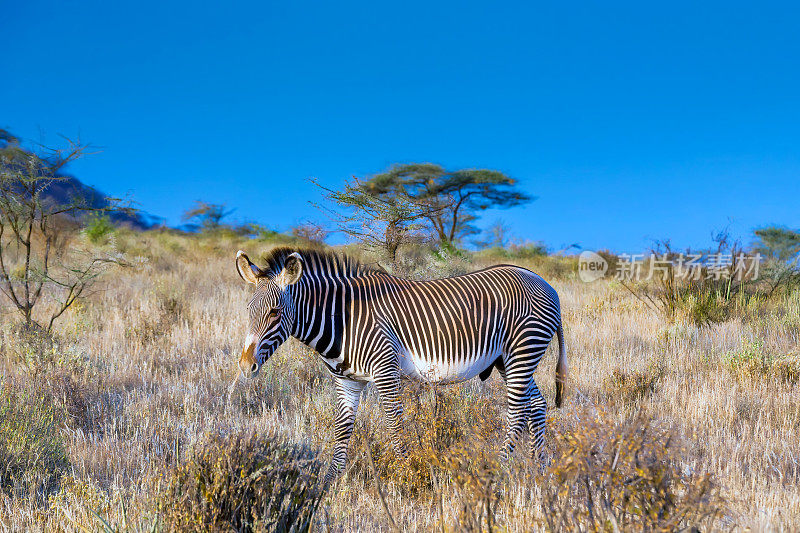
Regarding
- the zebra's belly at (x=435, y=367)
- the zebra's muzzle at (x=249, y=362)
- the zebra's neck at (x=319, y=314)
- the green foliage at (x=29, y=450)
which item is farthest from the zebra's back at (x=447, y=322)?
the green foliage at (x=29, y=450)

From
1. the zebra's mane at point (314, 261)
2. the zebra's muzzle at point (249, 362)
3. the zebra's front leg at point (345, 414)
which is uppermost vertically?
the zebra's mane at point (314, 261)

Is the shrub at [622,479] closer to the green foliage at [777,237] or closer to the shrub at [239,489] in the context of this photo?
the shrub at [239,489]

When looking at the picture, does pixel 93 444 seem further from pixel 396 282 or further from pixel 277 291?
pixel 396 282

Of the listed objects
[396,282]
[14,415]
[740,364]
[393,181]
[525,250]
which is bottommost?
[14,415]

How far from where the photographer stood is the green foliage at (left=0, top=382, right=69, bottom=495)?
150 inches

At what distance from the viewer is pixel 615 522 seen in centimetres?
224

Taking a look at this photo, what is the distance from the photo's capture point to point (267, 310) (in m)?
3.62

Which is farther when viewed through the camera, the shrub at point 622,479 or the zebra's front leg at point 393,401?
the zebra's front leg at point 393,401

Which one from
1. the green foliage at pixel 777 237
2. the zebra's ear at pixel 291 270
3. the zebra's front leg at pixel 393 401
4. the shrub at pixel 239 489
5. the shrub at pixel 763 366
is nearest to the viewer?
the shrub at pixel 239 489

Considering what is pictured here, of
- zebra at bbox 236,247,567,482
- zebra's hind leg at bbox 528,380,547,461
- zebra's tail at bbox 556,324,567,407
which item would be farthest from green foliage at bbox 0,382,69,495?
zebra's tail at bbox 556,324,567,407

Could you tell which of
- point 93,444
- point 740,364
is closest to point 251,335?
point 93,444

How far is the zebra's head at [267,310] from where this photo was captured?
3514mm

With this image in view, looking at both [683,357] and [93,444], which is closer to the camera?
[93,444]

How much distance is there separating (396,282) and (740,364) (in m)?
5.18
